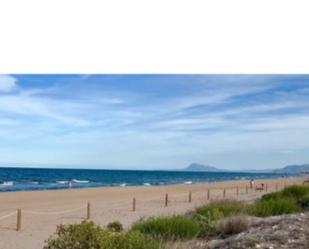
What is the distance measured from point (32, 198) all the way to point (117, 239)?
21.5 m

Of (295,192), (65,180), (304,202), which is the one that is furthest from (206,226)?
(65,180)

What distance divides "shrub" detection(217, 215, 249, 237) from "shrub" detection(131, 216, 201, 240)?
0.34m

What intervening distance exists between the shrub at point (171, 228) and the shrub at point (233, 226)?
1.10 ft

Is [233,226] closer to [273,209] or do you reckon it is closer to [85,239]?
[273,209]

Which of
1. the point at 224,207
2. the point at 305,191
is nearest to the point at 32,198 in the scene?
the point at 305,191

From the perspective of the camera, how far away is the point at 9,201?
23.4m

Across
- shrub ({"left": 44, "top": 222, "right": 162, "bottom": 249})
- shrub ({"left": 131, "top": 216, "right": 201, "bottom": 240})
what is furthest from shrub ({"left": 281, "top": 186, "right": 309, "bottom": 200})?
shrub ({"left": 44, "top": 222, "right": 162, "bottom": 249})

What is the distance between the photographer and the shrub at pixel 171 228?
23.2 feet

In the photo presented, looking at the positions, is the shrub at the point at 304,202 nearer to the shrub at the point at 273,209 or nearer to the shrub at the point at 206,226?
the shrub at the point at 273,209

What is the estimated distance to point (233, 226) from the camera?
24.5 feet

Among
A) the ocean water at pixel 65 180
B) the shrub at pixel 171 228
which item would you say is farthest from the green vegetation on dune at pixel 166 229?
the ocean water at pixel 65 180

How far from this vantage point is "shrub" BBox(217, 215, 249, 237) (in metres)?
7.39

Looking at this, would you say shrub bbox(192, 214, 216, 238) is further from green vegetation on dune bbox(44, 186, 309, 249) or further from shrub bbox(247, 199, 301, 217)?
shrub bbox(247, 199, 301, 217)

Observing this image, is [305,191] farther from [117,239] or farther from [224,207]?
[117,239]
